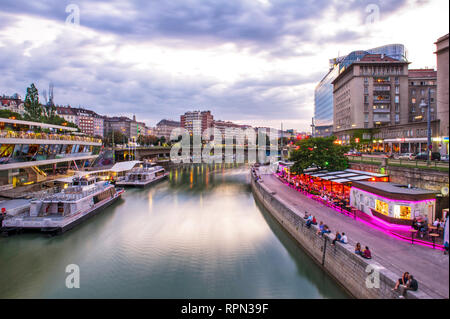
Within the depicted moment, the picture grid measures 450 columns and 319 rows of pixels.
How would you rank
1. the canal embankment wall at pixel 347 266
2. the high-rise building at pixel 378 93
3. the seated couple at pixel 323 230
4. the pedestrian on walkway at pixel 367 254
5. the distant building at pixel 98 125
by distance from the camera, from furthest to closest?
the distant building at pixel 98 125, the high-rise building at pixel 378 93, the seated couple at pixel 323 230, the pedestrian on walkway at pixel 367 254, the canal embankment wall at pixel 347 266

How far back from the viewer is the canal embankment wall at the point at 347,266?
10461 mm

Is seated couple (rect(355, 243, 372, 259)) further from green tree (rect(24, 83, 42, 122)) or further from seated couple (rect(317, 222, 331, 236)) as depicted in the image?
green tree (rect(24, 83, 42, 122))

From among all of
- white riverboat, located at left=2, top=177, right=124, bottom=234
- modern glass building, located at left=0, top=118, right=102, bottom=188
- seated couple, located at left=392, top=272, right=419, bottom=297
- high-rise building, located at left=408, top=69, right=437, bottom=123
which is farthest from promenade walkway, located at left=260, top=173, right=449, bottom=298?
high-rise building, located at left=408, top=69, right=437, bottom=123

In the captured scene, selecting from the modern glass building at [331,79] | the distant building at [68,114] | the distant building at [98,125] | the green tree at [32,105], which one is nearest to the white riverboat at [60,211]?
the green tree at [32,105]

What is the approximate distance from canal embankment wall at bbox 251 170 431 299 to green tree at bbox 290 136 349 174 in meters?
13.2

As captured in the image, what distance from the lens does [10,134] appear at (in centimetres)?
3198

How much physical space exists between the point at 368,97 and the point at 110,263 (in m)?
71.1

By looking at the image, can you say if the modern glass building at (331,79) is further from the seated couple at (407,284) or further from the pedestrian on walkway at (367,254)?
the seated couple at (407,284)

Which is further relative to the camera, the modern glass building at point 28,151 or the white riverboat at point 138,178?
the white riverboat at point 138,178

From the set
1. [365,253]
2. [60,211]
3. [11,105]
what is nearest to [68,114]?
[11,105]

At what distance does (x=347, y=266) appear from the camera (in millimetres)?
13438

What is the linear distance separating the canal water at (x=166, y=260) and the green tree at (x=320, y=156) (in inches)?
368
